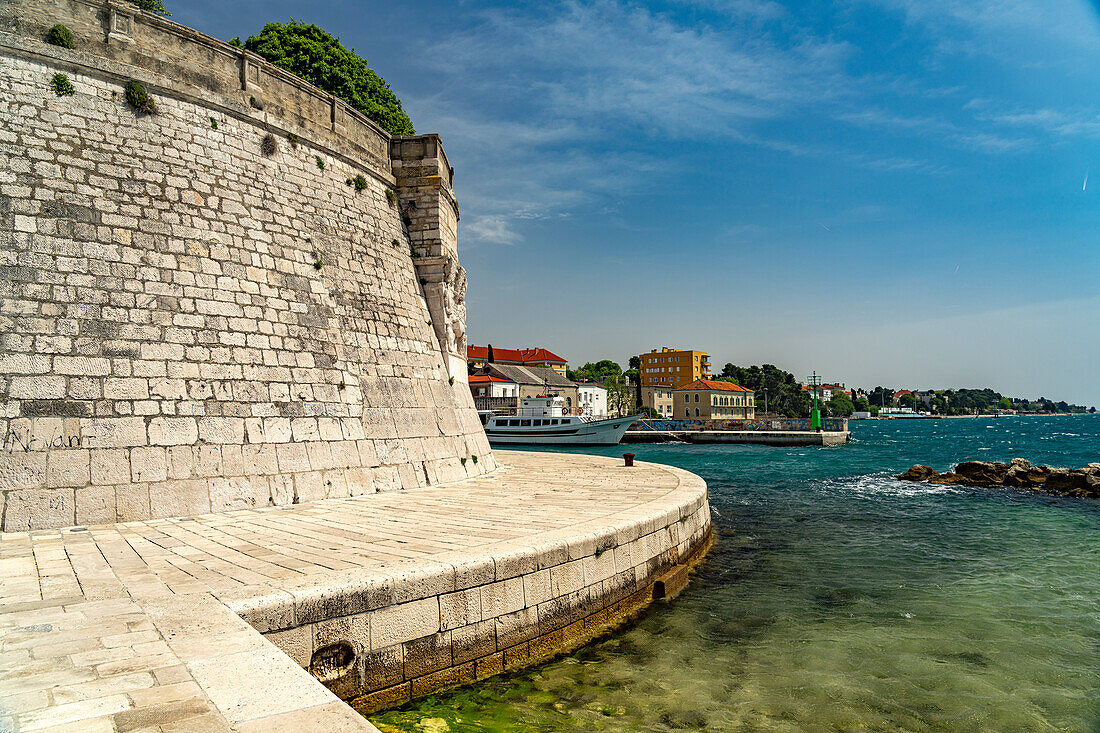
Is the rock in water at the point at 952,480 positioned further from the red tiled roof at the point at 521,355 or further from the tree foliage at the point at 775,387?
the tree foliage at the point at 775,387

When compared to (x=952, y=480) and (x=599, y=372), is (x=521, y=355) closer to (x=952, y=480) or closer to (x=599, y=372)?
(x=599, y=372)

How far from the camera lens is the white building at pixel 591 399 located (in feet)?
261

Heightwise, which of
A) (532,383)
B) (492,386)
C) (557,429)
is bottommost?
(557,429)

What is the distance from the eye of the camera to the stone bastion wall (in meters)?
Answer: 7.18

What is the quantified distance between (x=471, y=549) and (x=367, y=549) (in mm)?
979

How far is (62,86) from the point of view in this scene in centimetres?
818

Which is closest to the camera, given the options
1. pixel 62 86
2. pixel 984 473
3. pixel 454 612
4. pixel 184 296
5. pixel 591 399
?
pixel 454 612

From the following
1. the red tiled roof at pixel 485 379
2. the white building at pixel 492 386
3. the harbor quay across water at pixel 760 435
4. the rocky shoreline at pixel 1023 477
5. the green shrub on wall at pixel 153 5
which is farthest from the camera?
the red tiled roof at pixel 485 379

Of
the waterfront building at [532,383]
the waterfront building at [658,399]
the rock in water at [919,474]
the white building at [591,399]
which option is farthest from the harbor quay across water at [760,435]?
the waterfront building at [658,399]

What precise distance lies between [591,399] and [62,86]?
252 feet

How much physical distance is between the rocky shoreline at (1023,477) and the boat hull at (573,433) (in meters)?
27.1

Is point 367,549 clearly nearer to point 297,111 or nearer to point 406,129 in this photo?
point 297,111

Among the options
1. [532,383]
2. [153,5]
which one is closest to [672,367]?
[532,383]

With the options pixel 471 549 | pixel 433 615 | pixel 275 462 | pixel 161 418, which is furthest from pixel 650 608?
pixel 161 418
